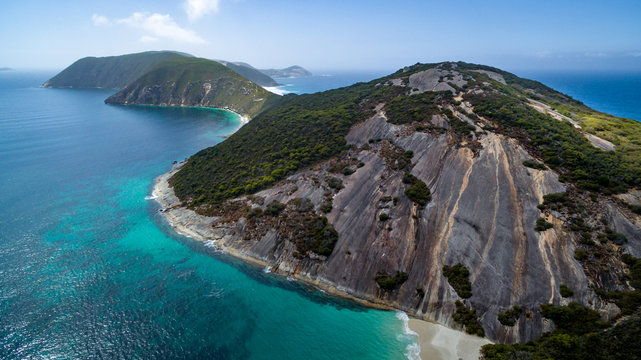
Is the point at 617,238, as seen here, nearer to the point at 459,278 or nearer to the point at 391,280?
the point at 459,278

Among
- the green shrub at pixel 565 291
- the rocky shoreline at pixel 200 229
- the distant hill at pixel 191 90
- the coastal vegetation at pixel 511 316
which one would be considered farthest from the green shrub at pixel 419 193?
the distant hill at pixel 191 90

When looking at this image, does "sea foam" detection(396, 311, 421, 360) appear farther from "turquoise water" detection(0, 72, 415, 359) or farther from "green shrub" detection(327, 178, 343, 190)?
"green shrub" detection(327, 178, 343, 190)

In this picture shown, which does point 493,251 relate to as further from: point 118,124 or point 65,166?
point 118,124

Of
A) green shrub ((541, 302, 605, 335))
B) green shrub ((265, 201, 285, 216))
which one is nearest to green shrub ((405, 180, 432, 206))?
green shrub ((541, 302, 605, 335))

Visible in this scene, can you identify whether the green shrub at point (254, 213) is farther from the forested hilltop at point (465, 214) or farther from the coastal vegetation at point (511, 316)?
the coastal vegetation at point (511, 316)

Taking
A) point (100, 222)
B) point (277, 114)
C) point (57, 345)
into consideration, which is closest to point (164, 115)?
point (277, 114)

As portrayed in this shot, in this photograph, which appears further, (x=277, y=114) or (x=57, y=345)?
(x=277, y=114)
